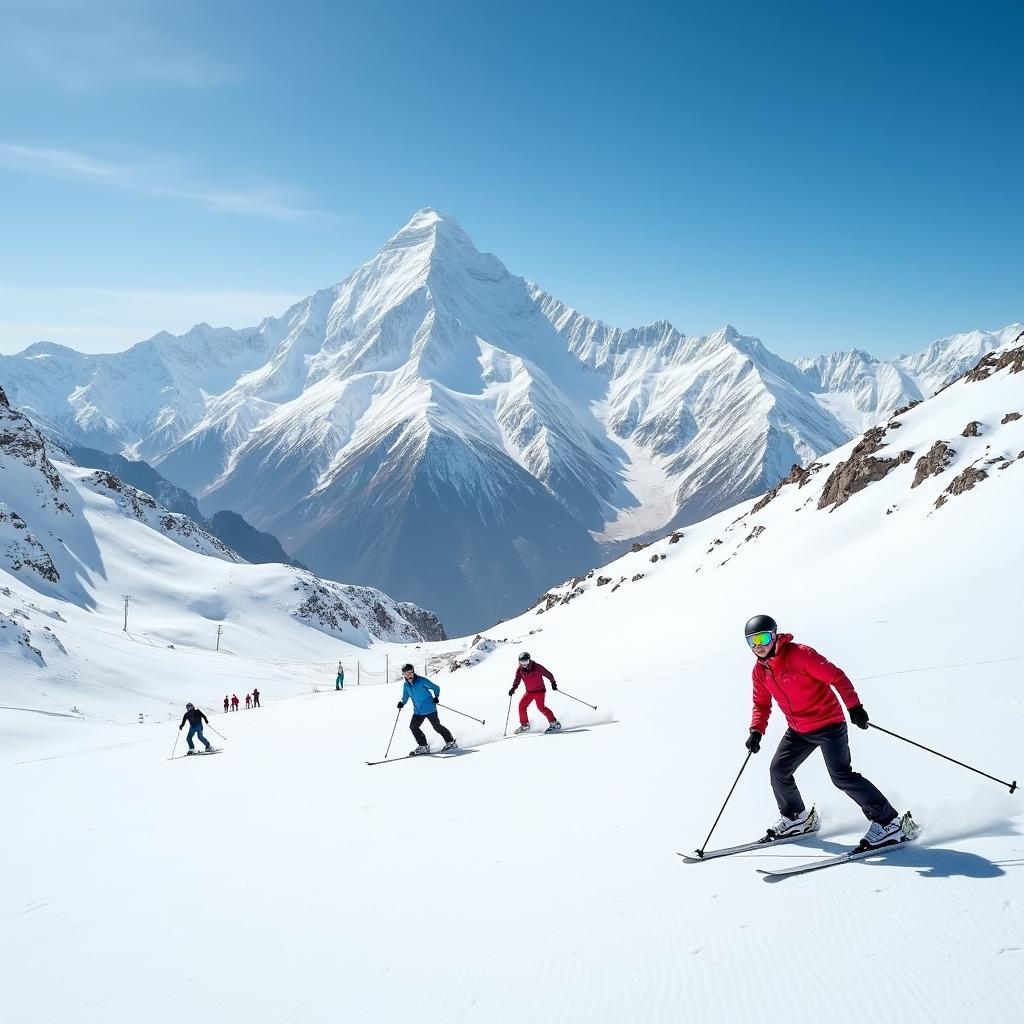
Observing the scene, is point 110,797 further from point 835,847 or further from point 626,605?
point 626,605

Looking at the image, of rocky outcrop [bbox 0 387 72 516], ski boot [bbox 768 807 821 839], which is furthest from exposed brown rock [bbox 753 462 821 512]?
rocky outcrop [bbox 0 387 72 516]

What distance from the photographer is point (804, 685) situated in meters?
7.44

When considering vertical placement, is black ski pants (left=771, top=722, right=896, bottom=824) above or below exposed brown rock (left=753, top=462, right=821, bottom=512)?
below

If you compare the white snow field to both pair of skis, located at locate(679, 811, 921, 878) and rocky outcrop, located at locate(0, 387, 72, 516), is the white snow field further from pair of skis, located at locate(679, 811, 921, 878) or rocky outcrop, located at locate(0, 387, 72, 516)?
rocky outcrop, located at locate(0, 387, 72, 516)

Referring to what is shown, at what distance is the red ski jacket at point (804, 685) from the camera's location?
24.1ft

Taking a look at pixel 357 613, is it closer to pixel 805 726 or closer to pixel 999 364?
pixel 999 364

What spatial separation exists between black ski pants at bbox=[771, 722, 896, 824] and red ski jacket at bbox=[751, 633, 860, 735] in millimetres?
117

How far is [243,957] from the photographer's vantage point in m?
6.27

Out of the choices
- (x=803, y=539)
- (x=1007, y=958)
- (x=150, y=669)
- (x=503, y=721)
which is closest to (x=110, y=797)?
(x=503, y=721)

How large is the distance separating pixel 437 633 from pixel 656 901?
17791 cm

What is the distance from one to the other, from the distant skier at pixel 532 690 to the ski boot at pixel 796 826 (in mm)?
8497

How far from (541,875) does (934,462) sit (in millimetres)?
54454

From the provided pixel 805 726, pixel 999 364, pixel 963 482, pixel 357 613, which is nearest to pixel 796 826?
pixel 805 726

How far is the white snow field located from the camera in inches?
201
